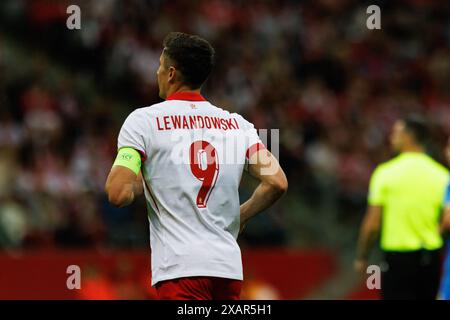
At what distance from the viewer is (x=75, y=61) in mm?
13977

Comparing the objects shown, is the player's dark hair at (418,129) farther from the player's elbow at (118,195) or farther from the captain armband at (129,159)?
the player's elbow at (118,195)

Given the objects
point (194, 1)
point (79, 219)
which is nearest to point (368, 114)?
point (194, 1)

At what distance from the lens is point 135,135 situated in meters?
4.69

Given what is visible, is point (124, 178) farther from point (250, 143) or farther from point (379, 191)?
point (379, 191)

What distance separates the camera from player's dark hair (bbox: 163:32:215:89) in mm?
4852

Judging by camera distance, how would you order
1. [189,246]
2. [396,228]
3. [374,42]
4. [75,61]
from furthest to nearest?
[374,42] < [75,61] < [396,228] < [189,246]

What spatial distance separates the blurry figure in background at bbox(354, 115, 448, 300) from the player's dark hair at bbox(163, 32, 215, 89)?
347 cm

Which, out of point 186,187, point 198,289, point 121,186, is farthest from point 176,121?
point 198,289

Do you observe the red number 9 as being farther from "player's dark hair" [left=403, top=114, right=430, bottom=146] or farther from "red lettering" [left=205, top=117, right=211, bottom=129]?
"player's dark hair" [left=403, top=114, right=430, bottom=146]

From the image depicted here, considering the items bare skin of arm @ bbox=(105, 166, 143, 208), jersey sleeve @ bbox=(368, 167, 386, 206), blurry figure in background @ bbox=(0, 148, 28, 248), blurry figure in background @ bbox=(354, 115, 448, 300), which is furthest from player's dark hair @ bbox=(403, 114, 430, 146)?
blurry figure in background @ bbox=(0, 148, 28, 248)

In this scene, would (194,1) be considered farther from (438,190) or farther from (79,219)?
(438,190)

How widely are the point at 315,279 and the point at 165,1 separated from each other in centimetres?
477

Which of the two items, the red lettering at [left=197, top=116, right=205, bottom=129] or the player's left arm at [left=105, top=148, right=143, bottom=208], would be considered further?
the red lettering at [left=197, top=116, right=205, bottom=129]

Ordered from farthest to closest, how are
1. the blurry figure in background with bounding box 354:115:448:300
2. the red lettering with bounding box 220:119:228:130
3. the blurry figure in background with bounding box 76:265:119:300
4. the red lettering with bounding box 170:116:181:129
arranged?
the blurry figure in background with bounding box 76:265:119:300 < the blurry figure in background with bounding box 354:115:448:300 < the red lettering with bounding box 220:119:228:130 < the red lettering with bounding box 170:116:181:129
